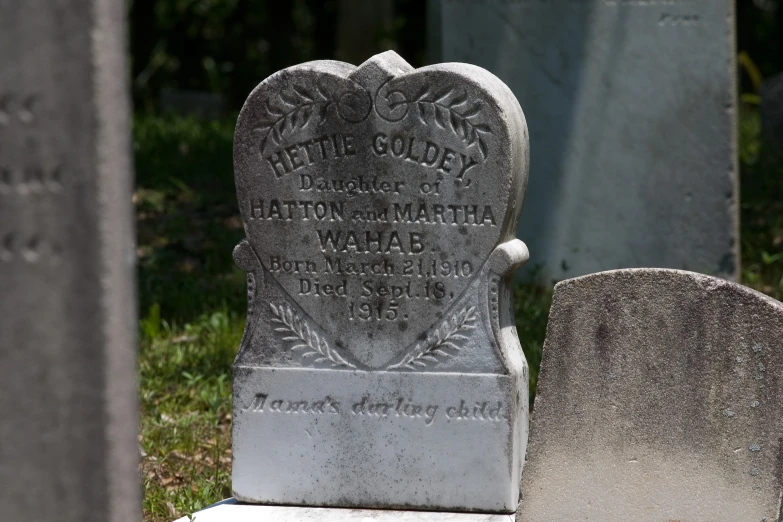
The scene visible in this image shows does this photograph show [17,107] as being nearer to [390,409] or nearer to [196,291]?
[390,409]

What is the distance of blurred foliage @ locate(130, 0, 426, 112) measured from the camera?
14242 millimetres

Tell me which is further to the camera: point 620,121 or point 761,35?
point 761,35

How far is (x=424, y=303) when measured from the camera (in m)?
3.68

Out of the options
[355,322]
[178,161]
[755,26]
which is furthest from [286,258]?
[755,26]

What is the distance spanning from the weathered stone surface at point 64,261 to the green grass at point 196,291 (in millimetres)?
2040

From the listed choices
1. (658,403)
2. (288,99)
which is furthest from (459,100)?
(658,403)

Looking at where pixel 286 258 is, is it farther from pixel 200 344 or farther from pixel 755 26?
pixel 755 26

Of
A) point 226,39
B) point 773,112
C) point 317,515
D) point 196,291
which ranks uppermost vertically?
point 226,39

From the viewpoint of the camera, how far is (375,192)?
3.66 metres

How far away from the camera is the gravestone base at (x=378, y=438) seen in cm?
365

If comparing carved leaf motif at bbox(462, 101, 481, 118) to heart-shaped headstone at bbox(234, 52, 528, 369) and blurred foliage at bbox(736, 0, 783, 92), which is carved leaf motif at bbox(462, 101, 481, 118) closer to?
heart-shaped headstone at bbox(234, 52, 528, 369)

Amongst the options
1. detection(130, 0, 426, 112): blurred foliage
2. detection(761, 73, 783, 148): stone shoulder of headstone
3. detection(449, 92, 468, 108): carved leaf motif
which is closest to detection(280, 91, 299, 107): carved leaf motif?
detection(449, 92, 468, 108): carved leaf motif

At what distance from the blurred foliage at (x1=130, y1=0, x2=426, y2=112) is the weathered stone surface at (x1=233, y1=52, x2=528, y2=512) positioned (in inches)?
406

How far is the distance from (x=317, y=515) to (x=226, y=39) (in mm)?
12653
